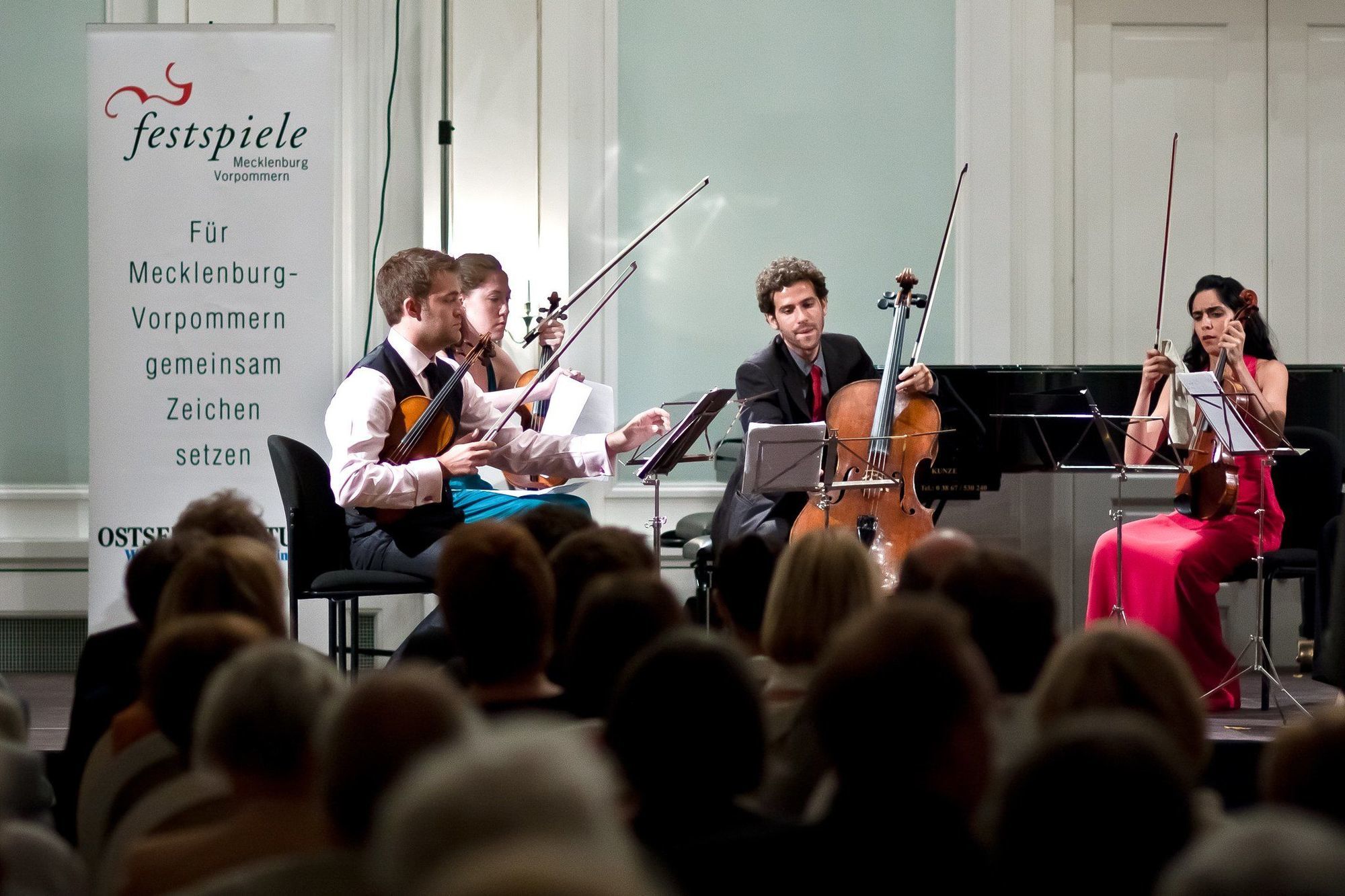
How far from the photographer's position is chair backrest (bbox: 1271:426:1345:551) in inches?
177

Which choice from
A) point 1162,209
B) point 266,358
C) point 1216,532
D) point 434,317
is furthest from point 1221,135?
point 266,358

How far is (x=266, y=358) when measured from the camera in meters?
4.40

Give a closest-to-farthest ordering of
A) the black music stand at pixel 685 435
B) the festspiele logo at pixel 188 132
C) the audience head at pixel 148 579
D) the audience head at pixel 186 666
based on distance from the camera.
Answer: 1. the audience head at pixel 186 666
2. the audience head at pixel 148 579
3. the black music stand at pixel 685 435
4. the festspiele logo at pixel 188 132

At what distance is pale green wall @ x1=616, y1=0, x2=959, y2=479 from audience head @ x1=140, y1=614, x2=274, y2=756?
12.4 ft

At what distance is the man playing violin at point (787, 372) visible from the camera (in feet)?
14.3

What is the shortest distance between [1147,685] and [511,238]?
4113mm

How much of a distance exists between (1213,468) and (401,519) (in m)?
2.34

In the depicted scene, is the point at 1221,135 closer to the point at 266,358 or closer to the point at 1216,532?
the point at 1216,532

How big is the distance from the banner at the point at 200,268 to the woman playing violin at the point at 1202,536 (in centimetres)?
248

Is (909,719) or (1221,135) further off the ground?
(1221,135)

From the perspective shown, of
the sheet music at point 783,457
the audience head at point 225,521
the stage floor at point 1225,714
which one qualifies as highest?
the sheet music at point 783,457

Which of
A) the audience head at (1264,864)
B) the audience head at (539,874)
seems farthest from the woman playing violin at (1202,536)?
the audience head at (539,874)

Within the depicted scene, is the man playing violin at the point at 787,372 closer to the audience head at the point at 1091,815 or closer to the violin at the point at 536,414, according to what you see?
the violin at the point at 536,414

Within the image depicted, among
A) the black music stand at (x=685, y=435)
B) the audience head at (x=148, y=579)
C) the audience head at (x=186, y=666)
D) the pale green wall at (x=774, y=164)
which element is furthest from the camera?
the pale green wall at (x=774, y=164)
